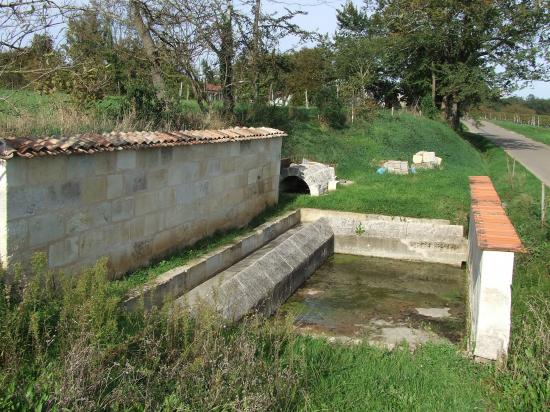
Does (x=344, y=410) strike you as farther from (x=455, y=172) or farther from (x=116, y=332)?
(x=455, y=172)

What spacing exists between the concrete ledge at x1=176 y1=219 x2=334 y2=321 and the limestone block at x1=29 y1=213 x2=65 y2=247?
163cm

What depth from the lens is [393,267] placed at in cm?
1230

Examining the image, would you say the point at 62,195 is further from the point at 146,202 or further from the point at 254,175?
the point at 254,175

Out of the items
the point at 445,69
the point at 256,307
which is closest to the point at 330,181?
the point at 256,307

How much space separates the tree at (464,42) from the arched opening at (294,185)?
17.0 meters

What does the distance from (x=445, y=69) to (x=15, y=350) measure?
30.4 metres

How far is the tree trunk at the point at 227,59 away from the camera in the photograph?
52.2ft

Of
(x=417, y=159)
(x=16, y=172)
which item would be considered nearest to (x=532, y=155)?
(x=417, y=159)

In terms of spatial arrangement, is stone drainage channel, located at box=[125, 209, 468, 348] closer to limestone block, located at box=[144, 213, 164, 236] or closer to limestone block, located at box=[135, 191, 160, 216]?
limestone block, located at box=[144, 213, 164, 236]

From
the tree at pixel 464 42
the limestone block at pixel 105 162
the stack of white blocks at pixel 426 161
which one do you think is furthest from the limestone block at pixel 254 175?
the tree at pixel 464 42

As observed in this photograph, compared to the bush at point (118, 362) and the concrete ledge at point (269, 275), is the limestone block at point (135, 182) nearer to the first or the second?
the concrete ledge at point (269, 275)

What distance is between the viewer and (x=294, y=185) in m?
16.3

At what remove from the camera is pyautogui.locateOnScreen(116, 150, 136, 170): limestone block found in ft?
24.6

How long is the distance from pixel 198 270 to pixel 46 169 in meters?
2.99
